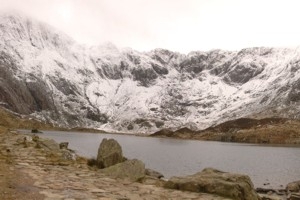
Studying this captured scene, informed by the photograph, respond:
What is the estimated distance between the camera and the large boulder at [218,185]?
19938 mm

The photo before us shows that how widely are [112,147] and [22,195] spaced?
17.7 metres

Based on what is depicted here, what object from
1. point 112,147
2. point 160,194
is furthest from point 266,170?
point 160,194

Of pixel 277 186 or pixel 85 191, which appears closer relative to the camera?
pixel 85 191

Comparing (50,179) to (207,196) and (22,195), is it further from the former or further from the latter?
(207,196)

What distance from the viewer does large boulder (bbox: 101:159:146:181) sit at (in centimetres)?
2280

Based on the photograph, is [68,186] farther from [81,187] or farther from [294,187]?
[294,187]

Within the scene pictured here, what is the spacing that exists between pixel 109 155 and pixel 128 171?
290 inches

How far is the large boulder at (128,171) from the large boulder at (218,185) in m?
2.34

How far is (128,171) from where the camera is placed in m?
23.5

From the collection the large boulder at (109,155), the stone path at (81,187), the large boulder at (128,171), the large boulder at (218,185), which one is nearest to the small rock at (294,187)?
the large boulder at (109,155)

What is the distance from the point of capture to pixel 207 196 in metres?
18.6

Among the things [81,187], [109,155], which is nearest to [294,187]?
[109,155]

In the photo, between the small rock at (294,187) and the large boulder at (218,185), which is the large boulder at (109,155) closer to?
the large boulder at (218,185)

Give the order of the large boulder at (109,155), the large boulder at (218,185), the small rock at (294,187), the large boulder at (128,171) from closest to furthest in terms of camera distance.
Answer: the large boulder at (218,185) < the large boulder at (128,171) < the large boulder at (109,155) < the small rock at (294,187)
